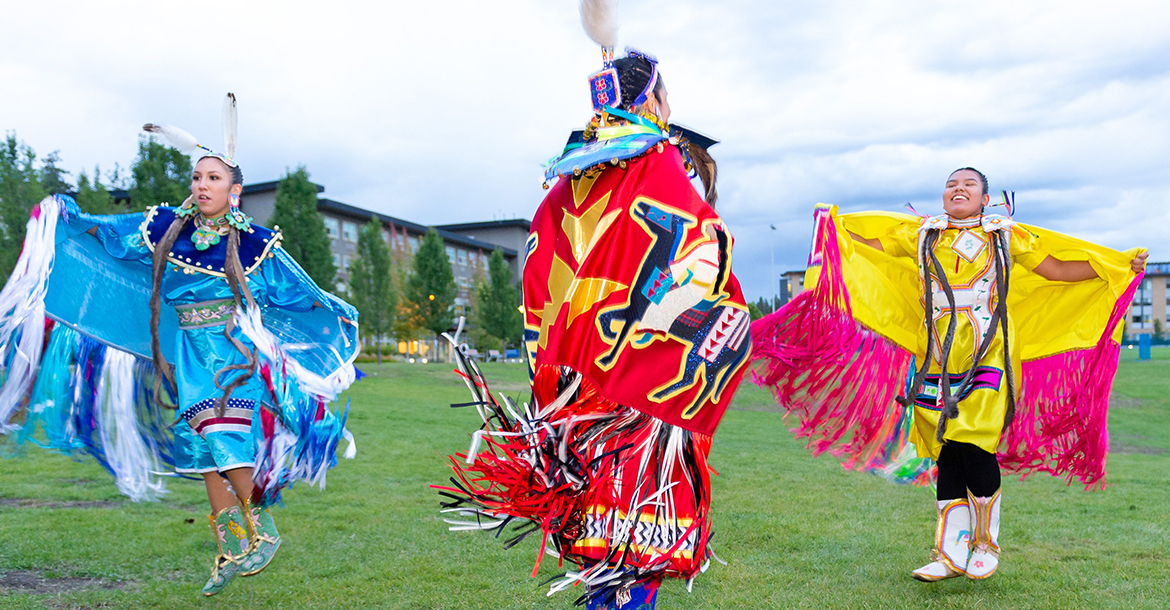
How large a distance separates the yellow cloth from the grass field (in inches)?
31.6

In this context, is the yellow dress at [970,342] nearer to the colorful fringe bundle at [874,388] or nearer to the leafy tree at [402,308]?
the colorful fringe bundle at [874,388]

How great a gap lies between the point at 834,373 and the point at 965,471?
0.79 meters

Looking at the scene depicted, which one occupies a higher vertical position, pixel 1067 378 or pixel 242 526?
pixel 1067 378

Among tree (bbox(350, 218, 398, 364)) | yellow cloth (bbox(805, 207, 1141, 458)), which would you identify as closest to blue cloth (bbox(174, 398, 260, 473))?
yellow cloth (bbox(805, 207, 1141, 458))

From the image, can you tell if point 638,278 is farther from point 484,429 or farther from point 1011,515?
point 1011,515

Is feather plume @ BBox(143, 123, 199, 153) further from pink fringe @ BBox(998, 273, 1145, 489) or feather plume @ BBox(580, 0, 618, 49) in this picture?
pink fringe @ BBox(998, 273, 1145, 489)

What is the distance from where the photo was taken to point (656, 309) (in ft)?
8.25

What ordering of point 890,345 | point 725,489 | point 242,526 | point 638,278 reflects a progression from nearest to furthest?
1. point 638,278
2. point 242,526
3. point 890,345
4. point 725,489

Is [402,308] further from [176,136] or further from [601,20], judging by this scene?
[601,20]

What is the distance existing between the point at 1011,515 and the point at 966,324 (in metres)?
2.42

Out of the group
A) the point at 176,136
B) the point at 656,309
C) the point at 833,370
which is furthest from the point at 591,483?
the point at 176,136

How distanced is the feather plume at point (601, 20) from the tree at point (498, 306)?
37.2m

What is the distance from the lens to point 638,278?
8.21ft

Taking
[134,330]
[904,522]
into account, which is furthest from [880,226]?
[134,330]
